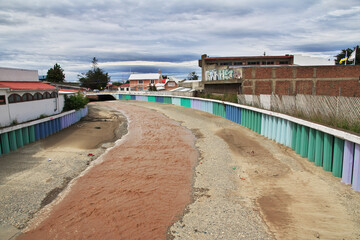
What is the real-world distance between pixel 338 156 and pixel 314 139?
78.1 inches

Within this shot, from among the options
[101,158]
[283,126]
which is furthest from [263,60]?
[101,158]

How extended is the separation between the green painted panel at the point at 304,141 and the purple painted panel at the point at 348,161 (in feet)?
9.80

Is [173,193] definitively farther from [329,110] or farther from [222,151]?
[329,110]

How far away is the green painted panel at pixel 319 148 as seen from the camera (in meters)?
10.7

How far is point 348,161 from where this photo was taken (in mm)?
8914

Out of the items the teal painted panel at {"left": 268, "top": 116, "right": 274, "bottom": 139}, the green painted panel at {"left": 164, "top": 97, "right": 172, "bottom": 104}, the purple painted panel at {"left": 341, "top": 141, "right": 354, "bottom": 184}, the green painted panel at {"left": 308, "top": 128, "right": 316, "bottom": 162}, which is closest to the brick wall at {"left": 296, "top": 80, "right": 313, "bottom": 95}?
the teal painted panel at {"left": 268, "top": 116, "right": 274, "bottom": 139}

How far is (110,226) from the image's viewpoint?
729 centimetres

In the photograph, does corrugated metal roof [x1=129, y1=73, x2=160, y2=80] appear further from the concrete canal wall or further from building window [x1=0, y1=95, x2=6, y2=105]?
building window [x1=0, y1=95, x2=6, y2=105]

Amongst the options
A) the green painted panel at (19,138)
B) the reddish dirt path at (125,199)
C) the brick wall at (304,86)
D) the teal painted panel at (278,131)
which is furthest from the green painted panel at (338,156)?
the brick wall at (304,86)

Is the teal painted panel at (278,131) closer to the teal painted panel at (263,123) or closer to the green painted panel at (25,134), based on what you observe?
the teal painted panel at (263,123)

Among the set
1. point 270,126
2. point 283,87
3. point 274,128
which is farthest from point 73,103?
point 283,87

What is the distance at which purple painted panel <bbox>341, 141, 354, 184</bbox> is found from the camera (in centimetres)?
884

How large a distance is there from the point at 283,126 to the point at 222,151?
3563 millimetres

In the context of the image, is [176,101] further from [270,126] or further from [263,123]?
[270,126]
